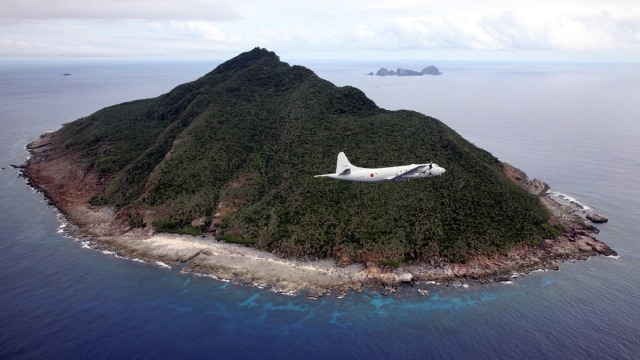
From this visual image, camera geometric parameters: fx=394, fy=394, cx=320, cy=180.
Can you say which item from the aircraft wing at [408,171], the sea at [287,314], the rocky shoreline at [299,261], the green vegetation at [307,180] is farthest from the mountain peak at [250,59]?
the aircraft wing at [408,171]

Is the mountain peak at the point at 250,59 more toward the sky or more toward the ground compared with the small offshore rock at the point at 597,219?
more toward the sky

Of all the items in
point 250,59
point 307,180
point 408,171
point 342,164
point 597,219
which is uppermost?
point 250,59

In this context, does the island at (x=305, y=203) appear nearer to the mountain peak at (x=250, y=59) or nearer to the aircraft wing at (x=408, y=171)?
the aircraft wing at (x=408, y=171)

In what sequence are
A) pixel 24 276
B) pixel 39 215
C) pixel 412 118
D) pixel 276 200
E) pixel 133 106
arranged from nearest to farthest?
pixel 24 276
pixel 276 200
pixel 39 215
pixel 412 118
pixel 133 106

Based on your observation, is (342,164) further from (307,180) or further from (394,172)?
(307,180)

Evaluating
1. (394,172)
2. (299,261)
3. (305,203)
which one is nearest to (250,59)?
(305,203)

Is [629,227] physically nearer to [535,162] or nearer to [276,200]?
[535,162]

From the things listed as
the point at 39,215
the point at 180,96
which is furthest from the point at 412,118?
the point at 39,215
